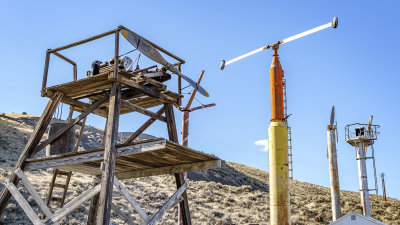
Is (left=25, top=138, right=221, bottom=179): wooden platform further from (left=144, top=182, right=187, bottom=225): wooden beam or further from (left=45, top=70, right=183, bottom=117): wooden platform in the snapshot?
(left=45, top=70, right=183, bottom=117): wooden platform

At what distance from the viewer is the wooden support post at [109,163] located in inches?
406

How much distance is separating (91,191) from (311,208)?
2644 centimetres

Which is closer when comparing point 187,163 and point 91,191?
point 91,191

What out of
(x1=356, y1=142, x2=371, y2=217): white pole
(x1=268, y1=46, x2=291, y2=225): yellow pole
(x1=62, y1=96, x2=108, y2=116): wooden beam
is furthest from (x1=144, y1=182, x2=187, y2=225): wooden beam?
(x1=356, y1=142, x2=371, y2=217): white pole

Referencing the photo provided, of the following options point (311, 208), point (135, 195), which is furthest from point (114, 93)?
point (311, 208)

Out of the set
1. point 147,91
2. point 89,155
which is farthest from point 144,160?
point 147,91

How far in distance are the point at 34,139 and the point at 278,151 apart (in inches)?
405

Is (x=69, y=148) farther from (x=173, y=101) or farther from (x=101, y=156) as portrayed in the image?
(x=173, y=101)

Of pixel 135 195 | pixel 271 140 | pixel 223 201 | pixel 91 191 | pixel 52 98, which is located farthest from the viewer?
pixel 223 201

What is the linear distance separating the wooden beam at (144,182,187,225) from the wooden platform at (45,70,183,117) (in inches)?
110

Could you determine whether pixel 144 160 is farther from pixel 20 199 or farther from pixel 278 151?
pixel 278 151

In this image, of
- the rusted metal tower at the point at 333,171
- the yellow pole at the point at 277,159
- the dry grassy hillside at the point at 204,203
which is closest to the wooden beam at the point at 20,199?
the dry grassy hillside at the point at 204,203

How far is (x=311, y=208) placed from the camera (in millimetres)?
34250

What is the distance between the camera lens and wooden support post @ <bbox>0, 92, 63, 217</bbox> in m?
12.5
